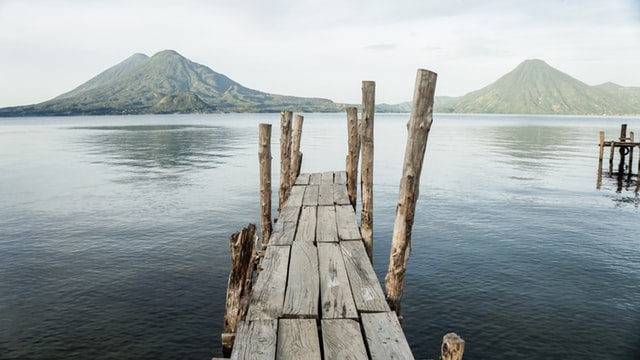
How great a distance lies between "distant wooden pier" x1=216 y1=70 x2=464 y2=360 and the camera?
205 inches

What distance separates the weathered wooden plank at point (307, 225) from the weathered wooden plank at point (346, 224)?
0.61 meters

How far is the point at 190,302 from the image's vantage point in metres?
11.2

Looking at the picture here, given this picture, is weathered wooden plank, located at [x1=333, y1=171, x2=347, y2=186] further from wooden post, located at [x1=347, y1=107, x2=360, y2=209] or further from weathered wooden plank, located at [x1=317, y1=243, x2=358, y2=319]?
weathered wooden plank, located at [x1=317, y1=243, x2=358, y2=319]

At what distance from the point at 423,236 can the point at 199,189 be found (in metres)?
15.1

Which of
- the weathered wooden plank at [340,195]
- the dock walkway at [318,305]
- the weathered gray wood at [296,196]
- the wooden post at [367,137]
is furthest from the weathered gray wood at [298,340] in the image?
the weathered wooden plank at [340,195]

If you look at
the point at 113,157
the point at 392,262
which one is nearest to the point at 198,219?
the point at 392,262

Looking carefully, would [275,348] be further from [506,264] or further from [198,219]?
[198,219]

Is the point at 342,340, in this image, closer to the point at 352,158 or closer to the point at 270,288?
the point at 270,288

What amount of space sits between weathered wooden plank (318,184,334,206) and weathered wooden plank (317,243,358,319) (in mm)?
4548

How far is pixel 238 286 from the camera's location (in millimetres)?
6887

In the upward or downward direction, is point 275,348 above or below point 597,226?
above

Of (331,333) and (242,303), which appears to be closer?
(331,333)

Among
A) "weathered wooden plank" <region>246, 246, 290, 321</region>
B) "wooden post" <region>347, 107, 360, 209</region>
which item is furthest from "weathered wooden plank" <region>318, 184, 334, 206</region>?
"weathered wooden plank" <region>246, 246, 290, 321</region>

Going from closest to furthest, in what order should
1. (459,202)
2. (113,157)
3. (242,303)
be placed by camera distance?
(242,303), (459,202), (113,157)
